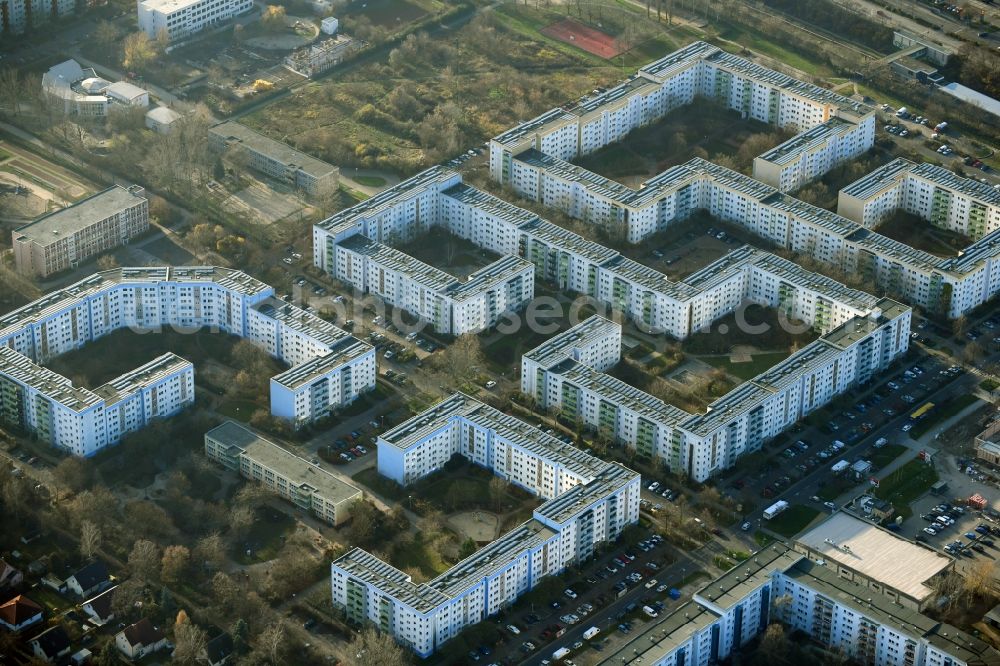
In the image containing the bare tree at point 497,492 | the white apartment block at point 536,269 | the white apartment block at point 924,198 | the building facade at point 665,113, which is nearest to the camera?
the bare tree at point 497,492

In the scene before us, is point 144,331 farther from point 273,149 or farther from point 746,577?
point 746,577

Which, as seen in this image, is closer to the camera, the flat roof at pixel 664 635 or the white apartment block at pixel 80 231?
the flat roof at pixel 664 635

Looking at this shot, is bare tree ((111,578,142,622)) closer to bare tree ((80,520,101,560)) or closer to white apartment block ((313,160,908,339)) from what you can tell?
bare tree ((80,520,101,560))

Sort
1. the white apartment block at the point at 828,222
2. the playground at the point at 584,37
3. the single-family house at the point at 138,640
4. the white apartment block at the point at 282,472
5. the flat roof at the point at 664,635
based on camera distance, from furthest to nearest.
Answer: the playground at the point at 584,37 < the white apartment block at the point at 828,222 < the white apartment block at the point at 282,472 < the single-family house at the point at 138,640 < the flat roof at the point at 664,635

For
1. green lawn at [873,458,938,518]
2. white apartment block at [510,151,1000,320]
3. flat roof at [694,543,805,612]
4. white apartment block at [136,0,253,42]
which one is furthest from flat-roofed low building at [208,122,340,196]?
flat roof at [694,543,805,612]

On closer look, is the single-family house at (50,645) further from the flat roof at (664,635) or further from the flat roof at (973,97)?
the flat roof at (973,97)

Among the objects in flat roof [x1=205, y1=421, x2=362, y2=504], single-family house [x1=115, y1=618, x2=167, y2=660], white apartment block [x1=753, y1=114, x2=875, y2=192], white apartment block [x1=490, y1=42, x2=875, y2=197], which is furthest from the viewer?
white apartment block [x1=490, y1=42, x2=875, y2=197]

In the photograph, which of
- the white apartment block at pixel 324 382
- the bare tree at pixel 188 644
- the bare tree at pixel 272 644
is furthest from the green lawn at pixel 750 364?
the bare tree at pixel 188 644
